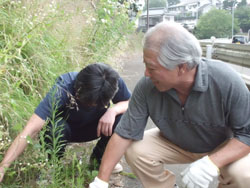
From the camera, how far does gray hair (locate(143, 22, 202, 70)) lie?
1974 millimetres

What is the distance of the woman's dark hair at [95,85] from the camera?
2.40m

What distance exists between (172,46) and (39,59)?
1868mm

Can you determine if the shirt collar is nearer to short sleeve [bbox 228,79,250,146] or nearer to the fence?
short sleeve [bbox 228,79,250,146]

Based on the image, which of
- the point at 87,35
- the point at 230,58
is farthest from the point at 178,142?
the point at 230,58

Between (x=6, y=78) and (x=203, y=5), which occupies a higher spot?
(x=203, y=5)

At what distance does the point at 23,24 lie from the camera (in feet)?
10.5

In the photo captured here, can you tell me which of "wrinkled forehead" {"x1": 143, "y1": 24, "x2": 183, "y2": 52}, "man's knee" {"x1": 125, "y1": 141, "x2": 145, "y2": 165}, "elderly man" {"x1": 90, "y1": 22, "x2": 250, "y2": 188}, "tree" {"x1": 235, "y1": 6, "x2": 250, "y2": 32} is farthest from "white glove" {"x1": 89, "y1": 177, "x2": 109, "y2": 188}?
"tree" {"x1": 235, "y1": 6, "x2": 250, "y2": 32}

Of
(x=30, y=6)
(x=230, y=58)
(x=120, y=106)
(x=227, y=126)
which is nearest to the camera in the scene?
(x=227, y=126)

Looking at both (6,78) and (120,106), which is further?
(120,106)

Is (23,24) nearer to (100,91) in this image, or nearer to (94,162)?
(100,91)

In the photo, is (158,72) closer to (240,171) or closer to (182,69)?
(182,69)

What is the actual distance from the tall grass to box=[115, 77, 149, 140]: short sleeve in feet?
1.47

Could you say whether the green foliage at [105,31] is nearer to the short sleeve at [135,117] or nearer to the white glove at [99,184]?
the short sleeve at [135,117]

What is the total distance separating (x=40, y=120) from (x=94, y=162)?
2.82ft
